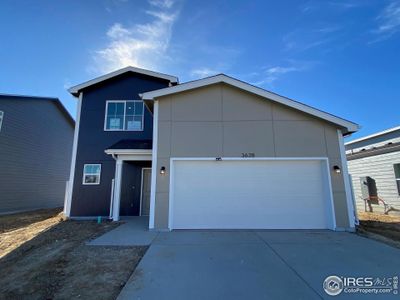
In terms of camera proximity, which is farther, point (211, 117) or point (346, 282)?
point (211, 117)

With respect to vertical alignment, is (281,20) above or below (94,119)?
above

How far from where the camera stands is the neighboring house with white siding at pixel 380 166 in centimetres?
1024

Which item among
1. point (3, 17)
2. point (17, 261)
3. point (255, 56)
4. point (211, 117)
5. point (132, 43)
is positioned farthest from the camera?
point (255, 56)

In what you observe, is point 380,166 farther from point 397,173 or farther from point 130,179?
point 130,179

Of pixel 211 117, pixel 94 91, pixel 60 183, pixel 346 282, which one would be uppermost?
pixel 94 91

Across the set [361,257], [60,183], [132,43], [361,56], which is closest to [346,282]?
[361,257]

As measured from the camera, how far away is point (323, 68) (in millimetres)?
11852

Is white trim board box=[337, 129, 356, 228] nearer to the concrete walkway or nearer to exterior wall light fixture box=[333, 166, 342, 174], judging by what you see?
exterior wall light fixture box=[333, 166, 342, 174]

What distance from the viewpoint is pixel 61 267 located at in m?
4.22

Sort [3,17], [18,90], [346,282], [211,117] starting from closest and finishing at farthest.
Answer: [346,282] → [211,117] → [3,17] → [18,90]

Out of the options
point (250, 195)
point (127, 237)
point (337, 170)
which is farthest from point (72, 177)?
point (337, 170)

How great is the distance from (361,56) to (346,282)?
508 inches

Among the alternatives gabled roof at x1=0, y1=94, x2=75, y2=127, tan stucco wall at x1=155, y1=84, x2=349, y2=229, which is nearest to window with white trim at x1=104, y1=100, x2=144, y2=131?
tan stucco wall at x1=155, y1=84, x2=349, y2=229

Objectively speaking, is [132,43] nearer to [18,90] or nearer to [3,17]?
[3,17]
